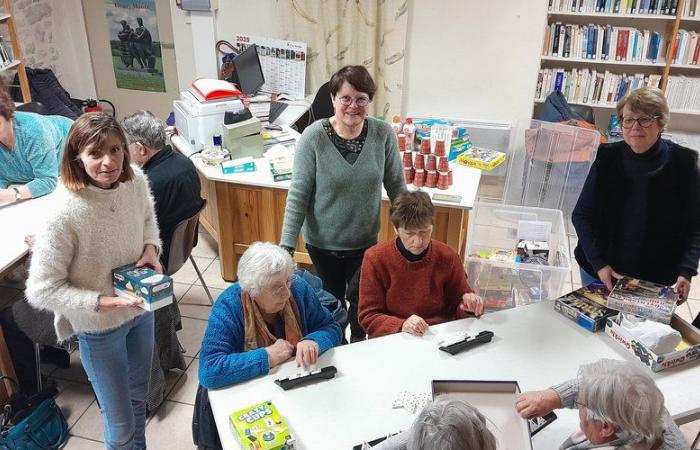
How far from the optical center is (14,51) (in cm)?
454

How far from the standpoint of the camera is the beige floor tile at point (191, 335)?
10.6 ft

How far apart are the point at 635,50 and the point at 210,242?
3822 mm

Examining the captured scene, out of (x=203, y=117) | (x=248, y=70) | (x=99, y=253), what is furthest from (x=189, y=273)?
(x=99, y=253)

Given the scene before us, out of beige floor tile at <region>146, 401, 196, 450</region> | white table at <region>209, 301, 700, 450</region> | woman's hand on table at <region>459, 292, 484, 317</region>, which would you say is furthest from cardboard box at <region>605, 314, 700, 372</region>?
beige floor tile at <region>146, 401, 196, 450</region>

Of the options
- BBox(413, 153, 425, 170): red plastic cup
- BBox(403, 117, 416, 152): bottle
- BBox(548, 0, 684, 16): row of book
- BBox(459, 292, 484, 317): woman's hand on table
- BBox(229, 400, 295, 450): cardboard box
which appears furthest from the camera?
BBox(548, 0, 684, 16): row of book

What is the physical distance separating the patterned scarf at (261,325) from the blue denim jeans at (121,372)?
17.8 inches

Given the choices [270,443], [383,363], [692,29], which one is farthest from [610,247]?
[692,29]

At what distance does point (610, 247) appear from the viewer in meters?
2.36

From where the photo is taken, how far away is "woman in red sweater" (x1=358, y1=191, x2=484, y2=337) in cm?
215

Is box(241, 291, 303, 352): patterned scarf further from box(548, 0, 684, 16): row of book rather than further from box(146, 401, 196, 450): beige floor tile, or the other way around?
box(548, 0, 684, 16): row of book

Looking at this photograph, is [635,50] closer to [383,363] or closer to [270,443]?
[383,363]

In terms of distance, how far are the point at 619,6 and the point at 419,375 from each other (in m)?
4.12

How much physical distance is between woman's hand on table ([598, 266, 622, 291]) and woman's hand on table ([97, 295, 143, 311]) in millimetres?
1738

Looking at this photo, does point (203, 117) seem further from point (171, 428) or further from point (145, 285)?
point (145, 285)
